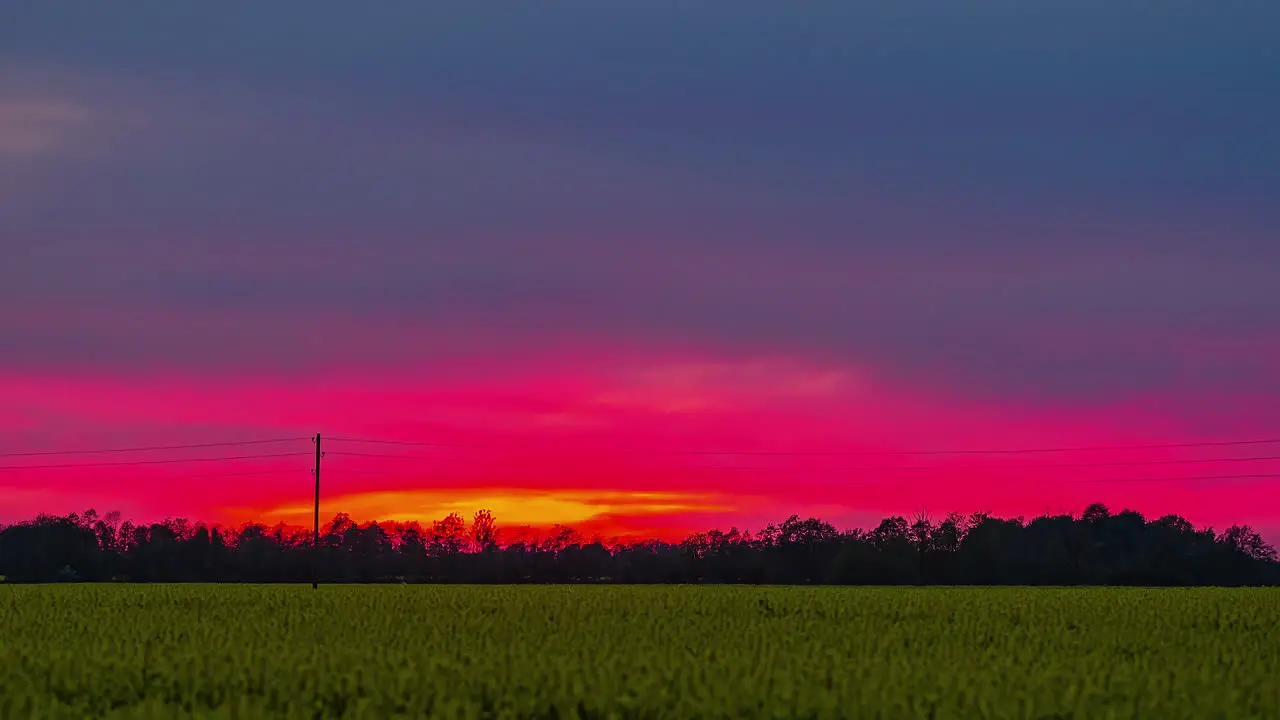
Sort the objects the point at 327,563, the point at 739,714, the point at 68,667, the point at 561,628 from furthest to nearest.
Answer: the point at 327,563 < the point at 561,628 < the point at 68,667 < the point at 739,714

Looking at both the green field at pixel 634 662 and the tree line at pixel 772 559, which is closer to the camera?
the green field at pixel 634 662

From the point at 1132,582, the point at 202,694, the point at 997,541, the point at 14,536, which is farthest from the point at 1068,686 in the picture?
the point at 14,536

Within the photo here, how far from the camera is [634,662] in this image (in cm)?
2934

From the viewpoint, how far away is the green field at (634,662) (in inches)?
941

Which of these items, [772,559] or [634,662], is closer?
[634,662]

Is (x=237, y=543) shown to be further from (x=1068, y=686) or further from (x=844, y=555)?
(x=1068, y=686)

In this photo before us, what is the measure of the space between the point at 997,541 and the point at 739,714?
456ft

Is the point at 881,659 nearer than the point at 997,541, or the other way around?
the point at 881,659

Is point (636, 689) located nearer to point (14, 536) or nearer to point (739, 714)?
point (739, 714)

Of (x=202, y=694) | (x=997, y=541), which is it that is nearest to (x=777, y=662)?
(x=202, y=694)

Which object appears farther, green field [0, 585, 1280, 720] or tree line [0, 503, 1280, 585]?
tree line [0, 503, 1280, 585]

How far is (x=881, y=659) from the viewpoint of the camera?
3241cm

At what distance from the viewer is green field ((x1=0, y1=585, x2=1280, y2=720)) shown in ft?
78.4

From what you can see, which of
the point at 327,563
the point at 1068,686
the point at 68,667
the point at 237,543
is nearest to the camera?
the point at 1068,686
